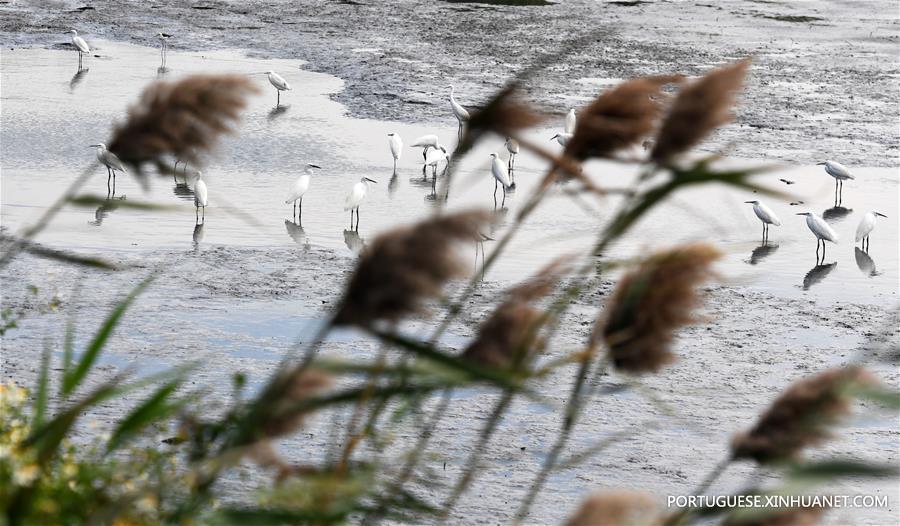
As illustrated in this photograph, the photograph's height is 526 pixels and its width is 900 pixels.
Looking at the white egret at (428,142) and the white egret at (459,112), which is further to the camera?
the white egret at (459,112)

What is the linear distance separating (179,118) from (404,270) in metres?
0.49

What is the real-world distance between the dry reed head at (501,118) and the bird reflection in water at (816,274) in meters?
7.90

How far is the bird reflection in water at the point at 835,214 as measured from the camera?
11445mm

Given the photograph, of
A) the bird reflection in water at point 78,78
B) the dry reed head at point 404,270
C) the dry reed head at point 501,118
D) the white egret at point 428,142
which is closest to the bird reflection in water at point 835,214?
the white egret at point 428,142

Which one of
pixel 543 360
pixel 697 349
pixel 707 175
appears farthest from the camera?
pixel 697 349

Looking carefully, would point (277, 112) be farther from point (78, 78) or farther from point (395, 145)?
point (78, 78)

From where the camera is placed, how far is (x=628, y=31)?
21.3m

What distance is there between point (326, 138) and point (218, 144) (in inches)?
455

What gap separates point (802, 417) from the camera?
5.36ft

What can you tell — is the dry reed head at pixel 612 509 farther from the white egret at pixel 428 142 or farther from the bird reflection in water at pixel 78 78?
the bird reflection in water at pixel 78 78

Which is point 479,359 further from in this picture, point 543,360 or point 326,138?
point 326,138

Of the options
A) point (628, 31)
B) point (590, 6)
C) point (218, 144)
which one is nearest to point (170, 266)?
point (218, 144)

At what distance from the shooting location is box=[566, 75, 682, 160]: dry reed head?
69.0 inches

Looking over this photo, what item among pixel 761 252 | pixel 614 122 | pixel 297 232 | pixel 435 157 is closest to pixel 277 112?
pixel 435 157
